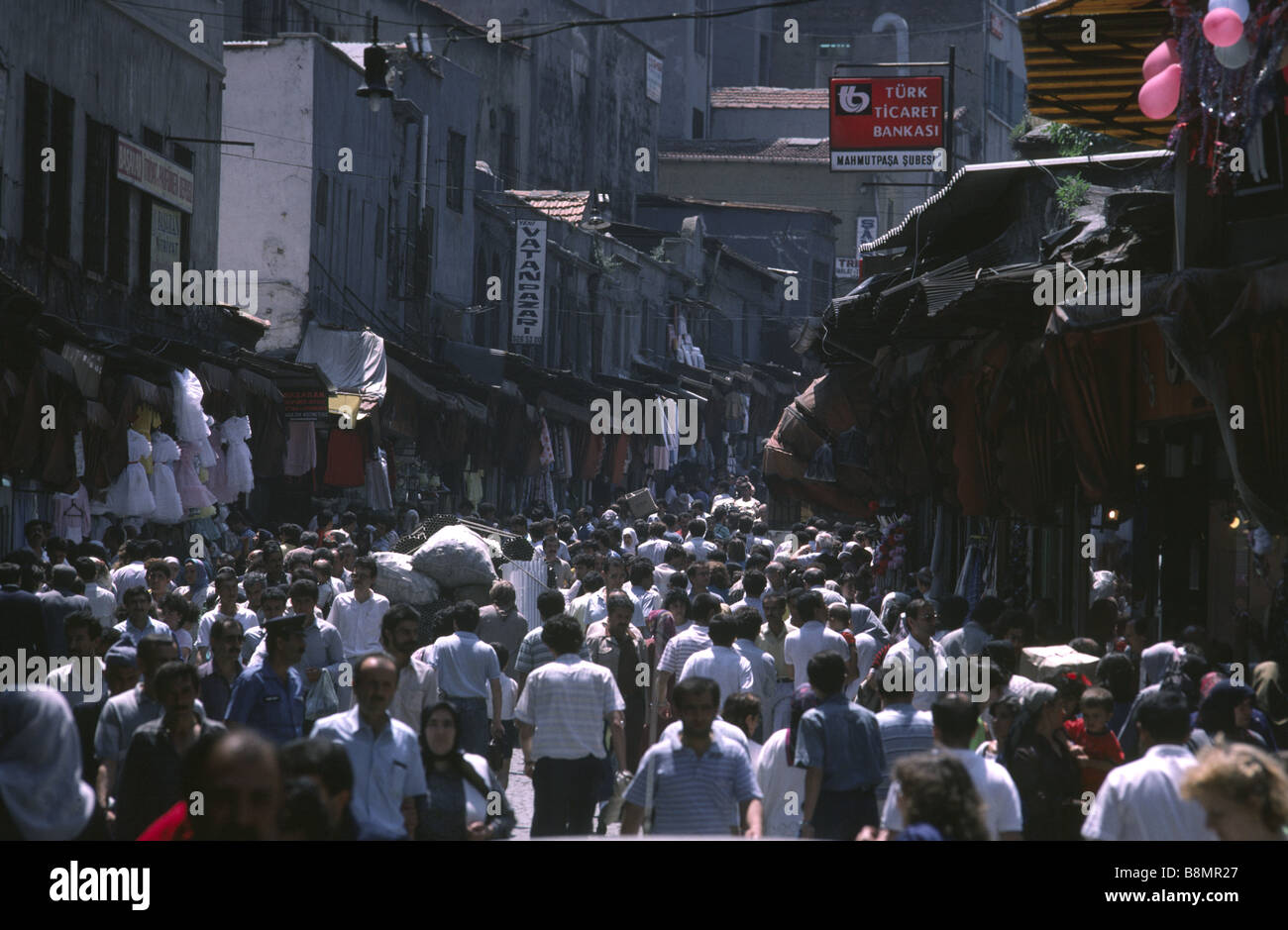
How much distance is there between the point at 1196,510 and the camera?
47.8 ft

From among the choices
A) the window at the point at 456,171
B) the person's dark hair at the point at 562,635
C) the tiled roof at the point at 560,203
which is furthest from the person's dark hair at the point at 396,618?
the tiled roof at the point at 560,203

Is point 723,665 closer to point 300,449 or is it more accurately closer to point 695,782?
point 695,782

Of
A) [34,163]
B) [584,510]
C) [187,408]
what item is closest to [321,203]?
[584,510]

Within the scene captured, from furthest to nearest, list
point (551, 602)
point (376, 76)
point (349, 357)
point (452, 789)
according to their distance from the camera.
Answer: point (349, 357)
point (376, 76)
point (551, 602)
point (452, 789)

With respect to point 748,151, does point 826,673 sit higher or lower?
lower

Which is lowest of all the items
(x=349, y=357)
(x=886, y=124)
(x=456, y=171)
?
(x=349, y=357)

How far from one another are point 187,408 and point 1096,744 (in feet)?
43.9

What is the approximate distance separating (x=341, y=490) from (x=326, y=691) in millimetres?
18000

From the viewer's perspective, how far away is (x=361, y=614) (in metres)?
13.6
